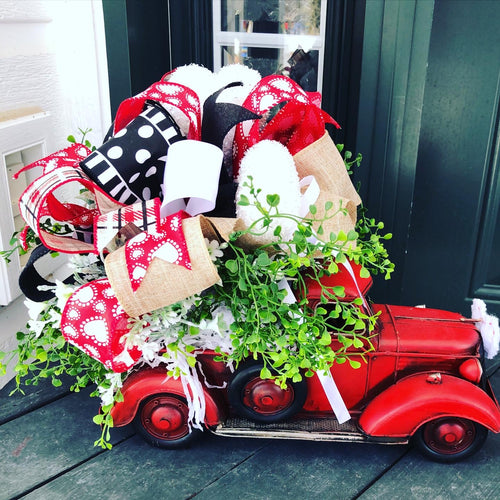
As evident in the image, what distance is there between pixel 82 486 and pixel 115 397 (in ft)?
0.67

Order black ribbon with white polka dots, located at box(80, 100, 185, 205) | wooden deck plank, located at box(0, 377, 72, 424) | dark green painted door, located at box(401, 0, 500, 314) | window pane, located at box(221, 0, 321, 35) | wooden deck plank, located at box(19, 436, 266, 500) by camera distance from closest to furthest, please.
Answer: black ribbon with white polka dots, located at box(80, 100, 185, 205) < wooden deck plank, located at box(19, 436, 266, 500) < wooden deck plank, located at box(0, 377, 72, 424) < dark green painted door, located at box(401, 0, 500, 314) < window pane, located at box(221, 0, 321, 35)

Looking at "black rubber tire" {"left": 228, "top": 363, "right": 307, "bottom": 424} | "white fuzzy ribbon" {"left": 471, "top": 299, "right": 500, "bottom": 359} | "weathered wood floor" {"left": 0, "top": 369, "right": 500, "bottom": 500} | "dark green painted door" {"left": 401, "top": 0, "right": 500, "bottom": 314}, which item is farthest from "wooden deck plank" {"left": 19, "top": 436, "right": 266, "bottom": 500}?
"dark green painted door" {"left": 401, "top": 0, "right": 500, "bottom": 314}

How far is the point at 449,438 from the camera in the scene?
3.34 ft

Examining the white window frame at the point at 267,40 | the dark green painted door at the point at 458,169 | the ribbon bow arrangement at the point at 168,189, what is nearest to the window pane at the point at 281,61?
the white window frame at the point at 267,40

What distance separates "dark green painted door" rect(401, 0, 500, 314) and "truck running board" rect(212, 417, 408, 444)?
624 mm

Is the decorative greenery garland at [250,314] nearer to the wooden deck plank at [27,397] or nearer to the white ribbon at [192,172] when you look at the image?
the white ribbon at [192,172]

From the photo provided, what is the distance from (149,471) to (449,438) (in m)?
0.56

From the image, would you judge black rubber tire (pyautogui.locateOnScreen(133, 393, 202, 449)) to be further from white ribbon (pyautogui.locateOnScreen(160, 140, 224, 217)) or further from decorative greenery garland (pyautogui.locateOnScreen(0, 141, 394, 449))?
white ribbon (pyautogui.locateOnScreen(160, 140, 224, 217))

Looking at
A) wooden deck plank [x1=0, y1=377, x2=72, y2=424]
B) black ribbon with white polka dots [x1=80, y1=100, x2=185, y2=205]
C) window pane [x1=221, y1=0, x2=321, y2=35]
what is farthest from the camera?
window pane [x1=221, y1=0, x2=321, y2=35]

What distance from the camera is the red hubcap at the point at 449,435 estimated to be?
1.01m

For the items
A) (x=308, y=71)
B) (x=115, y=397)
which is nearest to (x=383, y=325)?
(x=115, y=397)

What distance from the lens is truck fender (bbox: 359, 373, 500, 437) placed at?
98 cm

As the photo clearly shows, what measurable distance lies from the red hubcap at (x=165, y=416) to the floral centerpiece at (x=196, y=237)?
4 cm

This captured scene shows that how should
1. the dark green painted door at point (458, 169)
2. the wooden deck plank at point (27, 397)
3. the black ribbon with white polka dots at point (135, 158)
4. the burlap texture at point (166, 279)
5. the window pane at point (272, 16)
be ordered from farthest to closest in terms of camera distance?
the window pane at point (272, 16), the dark green painted door at point (458, 169), the wooden deck plank at point (27, 397), the black ribbon with white polka dots at point (135, 158), the burlap texture at point (166, 279)
